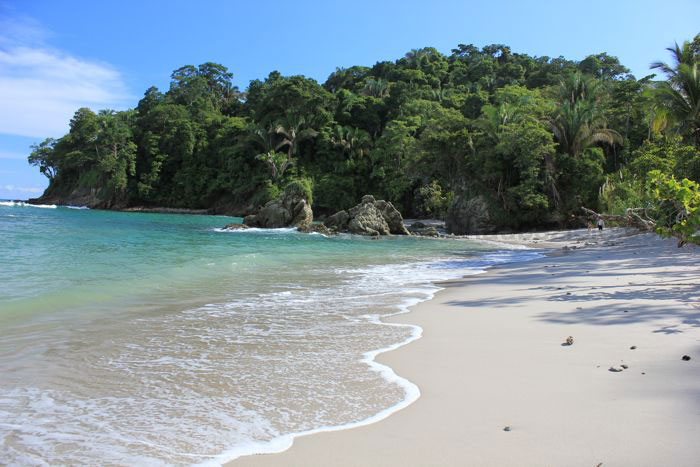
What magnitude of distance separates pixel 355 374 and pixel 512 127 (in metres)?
29.6

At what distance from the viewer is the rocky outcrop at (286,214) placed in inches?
1468

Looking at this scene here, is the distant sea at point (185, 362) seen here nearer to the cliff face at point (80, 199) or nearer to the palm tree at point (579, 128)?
the palm tree at point (579, 128)

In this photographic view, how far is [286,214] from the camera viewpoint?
37.4 metres

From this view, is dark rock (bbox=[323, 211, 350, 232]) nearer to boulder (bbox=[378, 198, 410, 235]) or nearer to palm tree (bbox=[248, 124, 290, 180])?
boulder (bbox=[378, 198, 410, 235])

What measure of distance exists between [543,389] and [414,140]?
122 feet

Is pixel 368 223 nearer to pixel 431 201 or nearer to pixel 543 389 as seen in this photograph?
pixel 431 201

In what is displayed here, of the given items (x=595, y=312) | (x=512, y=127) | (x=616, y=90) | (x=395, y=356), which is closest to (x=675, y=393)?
(x=395, y=356)

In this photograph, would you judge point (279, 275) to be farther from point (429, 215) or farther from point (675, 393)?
point (429, 215)

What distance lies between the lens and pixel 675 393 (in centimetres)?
346

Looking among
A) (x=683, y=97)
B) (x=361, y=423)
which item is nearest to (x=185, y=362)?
(x=361, y=423)

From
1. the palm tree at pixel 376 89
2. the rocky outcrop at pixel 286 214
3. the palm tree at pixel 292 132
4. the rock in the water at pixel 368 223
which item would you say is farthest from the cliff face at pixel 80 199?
the rock in the water at pixel 368 223

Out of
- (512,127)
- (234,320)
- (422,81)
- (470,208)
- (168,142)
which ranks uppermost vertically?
(422,81)

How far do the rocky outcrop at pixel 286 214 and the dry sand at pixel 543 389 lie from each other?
2978cm

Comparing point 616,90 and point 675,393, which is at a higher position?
point 616,90
